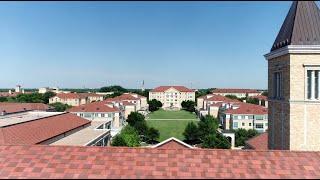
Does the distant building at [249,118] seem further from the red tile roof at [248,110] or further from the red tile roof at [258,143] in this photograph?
the red tile roof at [258,143]

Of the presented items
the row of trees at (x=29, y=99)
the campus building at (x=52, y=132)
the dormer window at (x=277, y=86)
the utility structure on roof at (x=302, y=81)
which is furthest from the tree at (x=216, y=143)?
the row of trees at (x=29, y=99)

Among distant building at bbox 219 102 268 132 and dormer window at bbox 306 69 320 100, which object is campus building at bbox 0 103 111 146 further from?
distant building at bbox 219 102 268 132

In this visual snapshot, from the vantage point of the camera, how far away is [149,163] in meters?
14.0

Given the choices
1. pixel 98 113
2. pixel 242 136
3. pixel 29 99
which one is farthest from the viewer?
pixel 29 99

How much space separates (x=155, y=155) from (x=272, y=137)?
9.73 metres

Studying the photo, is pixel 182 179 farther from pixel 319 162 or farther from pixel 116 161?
pixel 319 162

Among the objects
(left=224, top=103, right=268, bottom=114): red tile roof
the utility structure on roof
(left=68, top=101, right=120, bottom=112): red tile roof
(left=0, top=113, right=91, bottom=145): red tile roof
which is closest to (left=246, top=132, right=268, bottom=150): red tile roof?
the utility structure on roof

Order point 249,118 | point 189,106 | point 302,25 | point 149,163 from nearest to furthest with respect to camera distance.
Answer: point 149,163
point 302,25
point 249,118
point 189,106

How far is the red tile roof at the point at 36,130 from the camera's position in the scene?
29.1 meters

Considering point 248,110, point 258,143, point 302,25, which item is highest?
point 302,25

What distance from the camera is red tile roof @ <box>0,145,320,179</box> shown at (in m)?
13.3

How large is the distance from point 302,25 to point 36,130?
85.0 feet

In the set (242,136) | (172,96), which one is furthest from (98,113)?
(172,96)

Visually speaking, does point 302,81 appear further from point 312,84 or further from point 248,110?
point 248,110
